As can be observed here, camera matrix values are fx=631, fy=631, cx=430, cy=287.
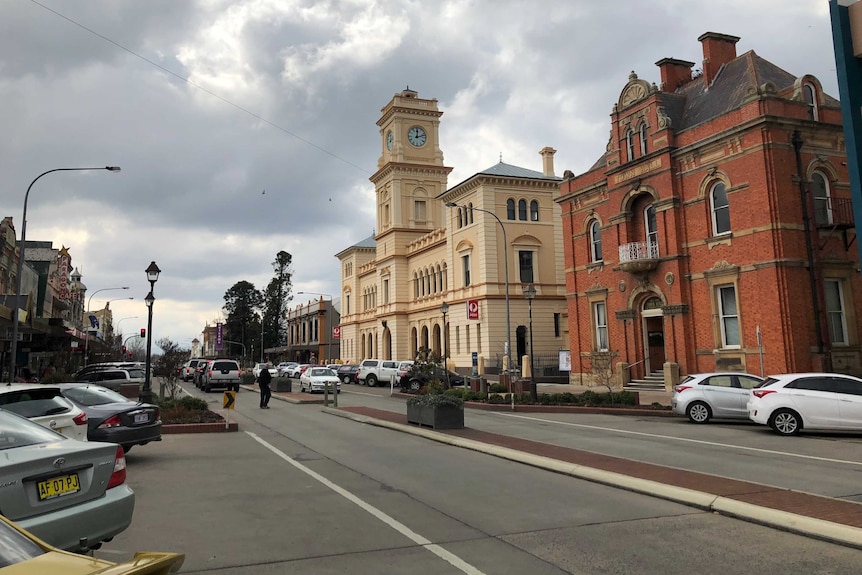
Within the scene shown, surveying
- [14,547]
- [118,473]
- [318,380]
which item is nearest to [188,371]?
[318,380]

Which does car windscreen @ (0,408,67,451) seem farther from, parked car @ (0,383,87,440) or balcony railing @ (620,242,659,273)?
balcony railing @ (620,242,659,273)

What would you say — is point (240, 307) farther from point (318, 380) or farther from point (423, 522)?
point (423, 522)

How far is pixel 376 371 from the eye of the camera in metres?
42.8

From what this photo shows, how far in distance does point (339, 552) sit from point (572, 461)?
5608 millimetres

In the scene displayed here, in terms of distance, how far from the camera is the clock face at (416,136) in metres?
64.8

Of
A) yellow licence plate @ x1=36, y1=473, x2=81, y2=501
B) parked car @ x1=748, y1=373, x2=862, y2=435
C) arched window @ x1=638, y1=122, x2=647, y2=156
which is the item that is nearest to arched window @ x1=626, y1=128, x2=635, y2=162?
arched window @ x1=638, y1=122, x2=647, y2=156

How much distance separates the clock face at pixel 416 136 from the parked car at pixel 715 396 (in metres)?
50.7

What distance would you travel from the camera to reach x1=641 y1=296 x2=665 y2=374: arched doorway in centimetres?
2995

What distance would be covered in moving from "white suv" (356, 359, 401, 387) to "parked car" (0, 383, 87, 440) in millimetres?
31875

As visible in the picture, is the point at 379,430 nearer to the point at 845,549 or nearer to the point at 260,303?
the point at 845,549

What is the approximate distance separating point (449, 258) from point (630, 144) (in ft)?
77.2

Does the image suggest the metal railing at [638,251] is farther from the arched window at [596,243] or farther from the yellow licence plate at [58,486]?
the yellow licence plate at [58,486]

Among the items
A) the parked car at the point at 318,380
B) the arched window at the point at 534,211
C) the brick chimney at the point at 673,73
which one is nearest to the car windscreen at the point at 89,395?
the parked car at the point at 318,380

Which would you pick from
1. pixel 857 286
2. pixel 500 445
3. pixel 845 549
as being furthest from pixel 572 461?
pixel 857 286
